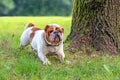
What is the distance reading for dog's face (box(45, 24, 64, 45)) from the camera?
21.2 ft

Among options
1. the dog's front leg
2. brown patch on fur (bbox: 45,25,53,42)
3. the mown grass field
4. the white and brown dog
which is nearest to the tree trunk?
the mown grass field

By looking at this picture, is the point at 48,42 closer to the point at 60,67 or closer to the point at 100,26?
the point at 60,67

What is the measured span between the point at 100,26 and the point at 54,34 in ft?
4.30

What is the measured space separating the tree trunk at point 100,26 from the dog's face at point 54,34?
99 cm

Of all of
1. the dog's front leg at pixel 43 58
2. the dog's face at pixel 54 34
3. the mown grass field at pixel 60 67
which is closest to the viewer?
the mown grass field at pixel 60 67

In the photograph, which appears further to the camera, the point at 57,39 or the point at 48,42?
the point at 48,42

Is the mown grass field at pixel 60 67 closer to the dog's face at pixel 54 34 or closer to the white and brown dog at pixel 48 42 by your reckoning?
the white and brown dog at pixel 48 42

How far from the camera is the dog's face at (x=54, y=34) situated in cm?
646

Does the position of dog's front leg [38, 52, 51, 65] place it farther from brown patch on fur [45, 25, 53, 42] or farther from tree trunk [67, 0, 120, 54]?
tree trunk [67, 0, 120, 54]

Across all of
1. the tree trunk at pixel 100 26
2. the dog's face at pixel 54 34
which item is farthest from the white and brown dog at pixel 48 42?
the tree trunk at pixel 100 26

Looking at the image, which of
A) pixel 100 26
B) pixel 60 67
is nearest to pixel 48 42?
pixel 60 67

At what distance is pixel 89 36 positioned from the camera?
7.55m

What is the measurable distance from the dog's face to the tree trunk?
995mm

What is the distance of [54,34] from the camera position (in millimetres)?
6453
